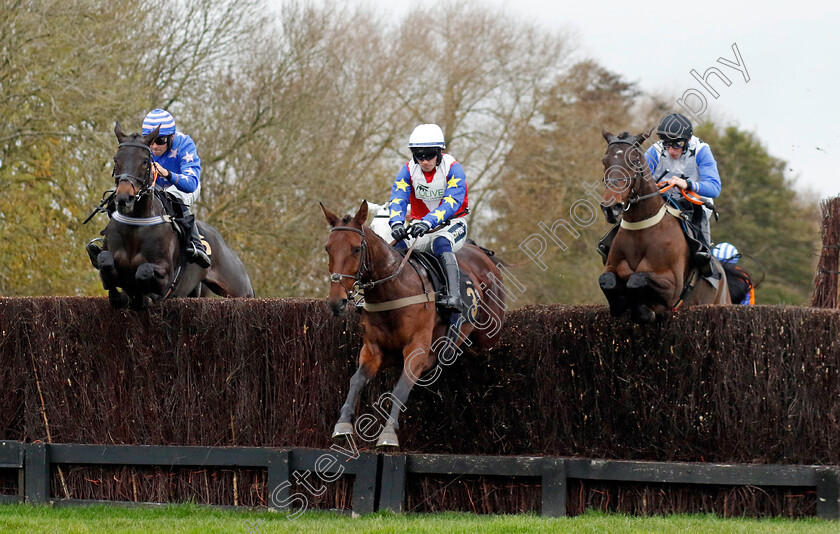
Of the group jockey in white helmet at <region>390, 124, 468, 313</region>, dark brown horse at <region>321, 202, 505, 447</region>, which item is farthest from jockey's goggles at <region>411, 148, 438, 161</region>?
dark brown horse at <region>321, 202, 505, 447</region>

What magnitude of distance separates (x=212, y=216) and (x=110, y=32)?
430cm

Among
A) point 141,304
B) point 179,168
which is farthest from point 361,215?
point 179,168

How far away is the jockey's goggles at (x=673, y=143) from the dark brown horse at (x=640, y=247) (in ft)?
2.31

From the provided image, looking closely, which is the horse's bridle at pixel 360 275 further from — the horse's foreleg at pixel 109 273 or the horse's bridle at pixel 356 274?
the horse's foreleg at pixel 109 273

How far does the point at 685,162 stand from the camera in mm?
9250

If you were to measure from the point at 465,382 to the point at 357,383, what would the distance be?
1269 mm

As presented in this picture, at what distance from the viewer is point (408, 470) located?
8.02 metres

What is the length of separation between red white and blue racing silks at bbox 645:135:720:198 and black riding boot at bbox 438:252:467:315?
207 centimetres

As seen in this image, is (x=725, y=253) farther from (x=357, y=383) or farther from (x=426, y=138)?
(x=357, y=383)

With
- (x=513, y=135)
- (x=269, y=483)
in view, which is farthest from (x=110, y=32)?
A: (x=269, y=483)

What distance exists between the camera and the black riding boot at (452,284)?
8070mm

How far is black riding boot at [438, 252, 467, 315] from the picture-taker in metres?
8.07

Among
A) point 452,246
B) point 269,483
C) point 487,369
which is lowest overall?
point 269,483

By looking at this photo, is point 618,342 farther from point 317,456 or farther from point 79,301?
point 79,301
